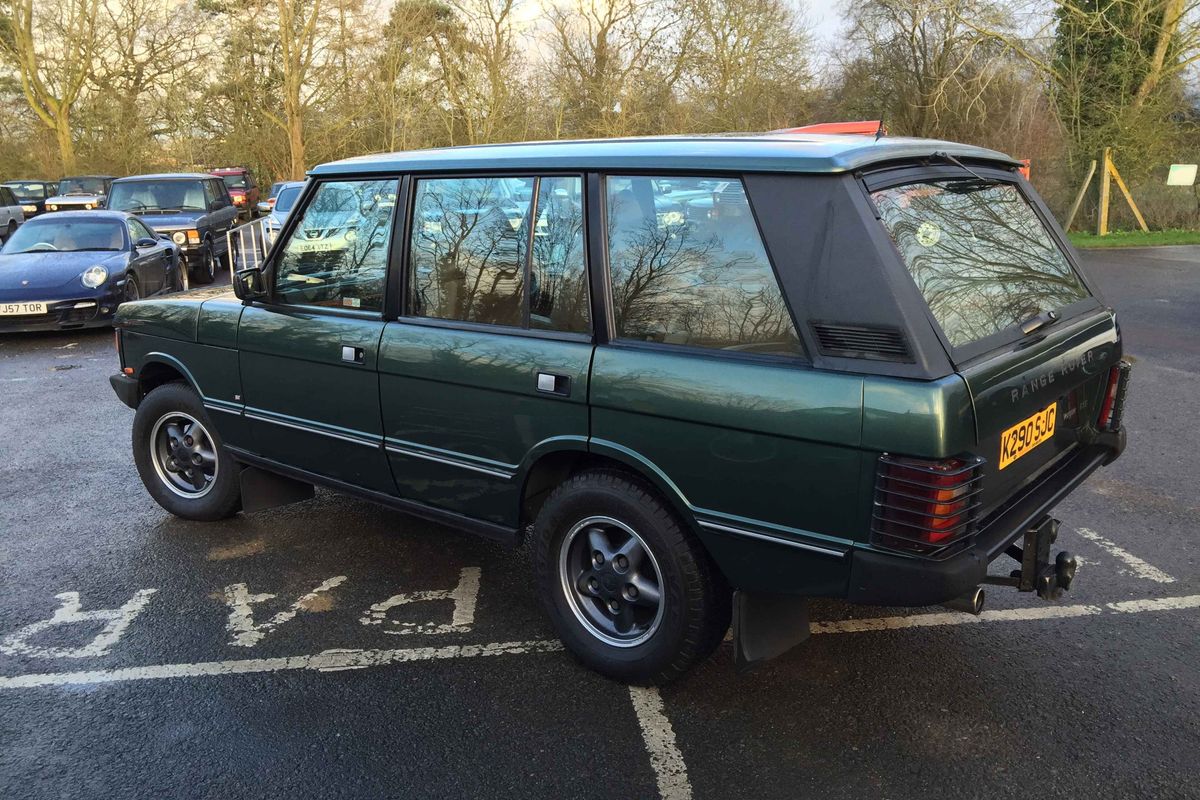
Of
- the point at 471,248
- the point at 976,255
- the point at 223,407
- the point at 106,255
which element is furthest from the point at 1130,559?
the point at 106,255

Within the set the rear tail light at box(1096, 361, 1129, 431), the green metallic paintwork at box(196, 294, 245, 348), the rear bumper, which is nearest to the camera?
the rear bumper

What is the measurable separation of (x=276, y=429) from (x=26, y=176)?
37.0 m

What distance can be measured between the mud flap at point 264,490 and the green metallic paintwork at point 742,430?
7.40 ft

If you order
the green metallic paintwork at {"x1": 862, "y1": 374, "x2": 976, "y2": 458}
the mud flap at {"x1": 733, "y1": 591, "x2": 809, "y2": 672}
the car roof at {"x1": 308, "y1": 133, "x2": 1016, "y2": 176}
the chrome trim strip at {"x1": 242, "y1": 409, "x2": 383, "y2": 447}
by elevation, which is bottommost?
the mud flap at {"x1": 733, "y1": 591, "x2": 809, "y2": 672}

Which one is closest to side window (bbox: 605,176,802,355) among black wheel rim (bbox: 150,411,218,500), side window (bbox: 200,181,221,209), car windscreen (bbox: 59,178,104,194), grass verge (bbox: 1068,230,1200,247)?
black wheel rim (bbox: 150,411,218,500)

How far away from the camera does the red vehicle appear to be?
69.9ft

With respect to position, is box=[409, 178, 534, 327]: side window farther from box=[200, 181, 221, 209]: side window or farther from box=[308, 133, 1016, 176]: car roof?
box=[200, 181, 221, 209]: side window

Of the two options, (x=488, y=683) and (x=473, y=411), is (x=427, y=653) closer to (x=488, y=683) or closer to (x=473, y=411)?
(x=488, y=683)

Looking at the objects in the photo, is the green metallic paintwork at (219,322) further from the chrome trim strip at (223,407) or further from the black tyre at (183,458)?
the black tyre at (183,458)

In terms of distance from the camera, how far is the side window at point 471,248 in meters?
3.38

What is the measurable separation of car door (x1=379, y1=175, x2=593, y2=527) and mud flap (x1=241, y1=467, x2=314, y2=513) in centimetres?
113

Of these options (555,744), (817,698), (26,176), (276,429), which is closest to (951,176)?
(817,698)

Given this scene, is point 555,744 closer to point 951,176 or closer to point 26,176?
point 951,176

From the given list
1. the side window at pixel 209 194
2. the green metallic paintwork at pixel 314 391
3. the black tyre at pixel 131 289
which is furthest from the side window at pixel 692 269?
the side window at pixel 209 194
